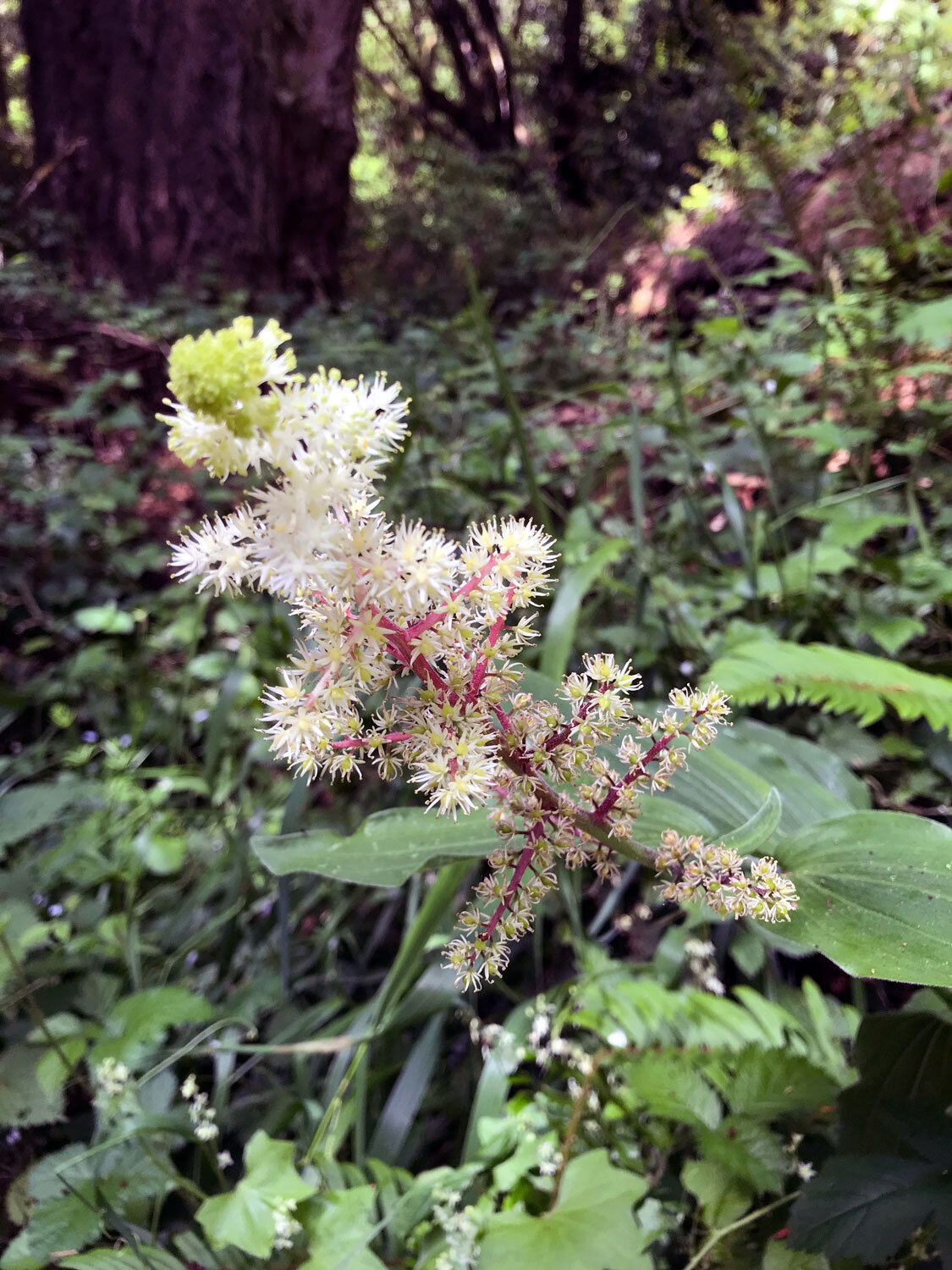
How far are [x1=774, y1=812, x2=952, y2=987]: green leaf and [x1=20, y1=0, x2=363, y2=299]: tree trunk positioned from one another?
4.61 meters

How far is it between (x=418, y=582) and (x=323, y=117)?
17.2 feet

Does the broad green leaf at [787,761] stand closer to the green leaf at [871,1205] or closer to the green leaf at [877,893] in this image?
the green leaf at [877,893]

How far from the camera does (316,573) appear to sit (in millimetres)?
589

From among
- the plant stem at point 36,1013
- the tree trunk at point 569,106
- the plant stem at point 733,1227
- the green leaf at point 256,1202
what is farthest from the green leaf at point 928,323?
the tree trunk at point 569,106

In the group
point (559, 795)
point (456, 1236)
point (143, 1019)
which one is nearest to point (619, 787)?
point (559, 795)

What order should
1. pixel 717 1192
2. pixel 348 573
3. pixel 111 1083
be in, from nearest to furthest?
1. pixel 348 573
2. pixel 717 1192
3. pixel 111 1083

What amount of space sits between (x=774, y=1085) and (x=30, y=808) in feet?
5.34

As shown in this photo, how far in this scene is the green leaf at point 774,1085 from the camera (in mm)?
A: 981

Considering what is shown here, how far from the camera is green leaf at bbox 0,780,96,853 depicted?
5.18 ft

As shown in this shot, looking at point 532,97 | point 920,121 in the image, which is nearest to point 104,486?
point 920,121

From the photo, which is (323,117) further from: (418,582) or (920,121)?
(418,582)

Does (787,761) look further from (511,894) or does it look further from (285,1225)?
(285,1225)

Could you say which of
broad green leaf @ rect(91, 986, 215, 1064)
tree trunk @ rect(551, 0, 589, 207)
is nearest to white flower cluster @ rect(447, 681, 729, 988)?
broad green leaf @ rect(91, 986, 215, 1064)

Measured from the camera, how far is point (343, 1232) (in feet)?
3.35
